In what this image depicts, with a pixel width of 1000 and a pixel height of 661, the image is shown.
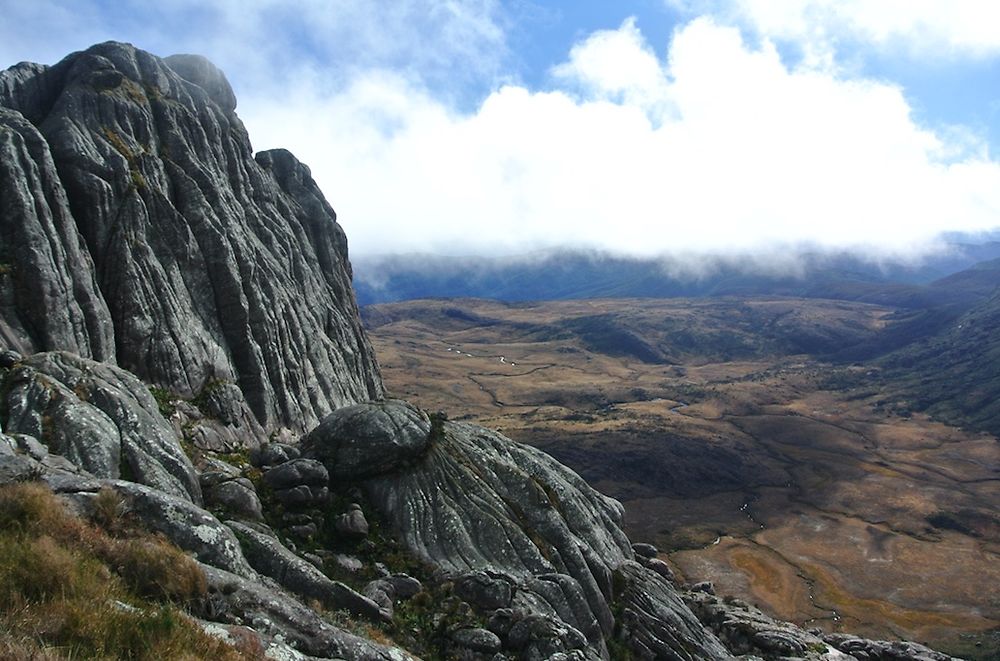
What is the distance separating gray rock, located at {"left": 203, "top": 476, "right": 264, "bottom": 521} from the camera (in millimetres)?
29062

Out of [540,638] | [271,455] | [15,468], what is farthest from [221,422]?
[540,638]

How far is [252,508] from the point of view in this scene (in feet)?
97.8

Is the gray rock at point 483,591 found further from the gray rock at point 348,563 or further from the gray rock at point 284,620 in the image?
the gray rock at point 284,620

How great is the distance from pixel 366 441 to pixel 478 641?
14.0 m

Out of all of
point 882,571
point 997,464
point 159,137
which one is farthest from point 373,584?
point 997,464

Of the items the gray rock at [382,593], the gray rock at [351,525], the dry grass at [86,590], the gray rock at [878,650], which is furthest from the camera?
the gray rock at [878,650]

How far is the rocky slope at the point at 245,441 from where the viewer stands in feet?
76.8

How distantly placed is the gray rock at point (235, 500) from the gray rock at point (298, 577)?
442 cm

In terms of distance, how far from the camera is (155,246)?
47562mm

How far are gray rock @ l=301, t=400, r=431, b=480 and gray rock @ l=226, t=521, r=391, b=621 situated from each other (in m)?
11.5

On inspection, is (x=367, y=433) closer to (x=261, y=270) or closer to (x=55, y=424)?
(x=55, y=424)

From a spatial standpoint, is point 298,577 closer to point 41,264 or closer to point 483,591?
point 483,591


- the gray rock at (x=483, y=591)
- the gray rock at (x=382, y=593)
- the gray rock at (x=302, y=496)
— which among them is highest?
the gray rock at (x=302, y=496)

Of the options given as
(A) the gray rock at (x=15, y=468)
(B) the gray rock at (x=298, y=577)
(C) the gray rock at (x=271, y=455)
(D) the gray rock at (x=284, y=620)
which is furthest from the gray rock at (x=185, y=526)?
(C) the gray rock at (x=271, y=455)
